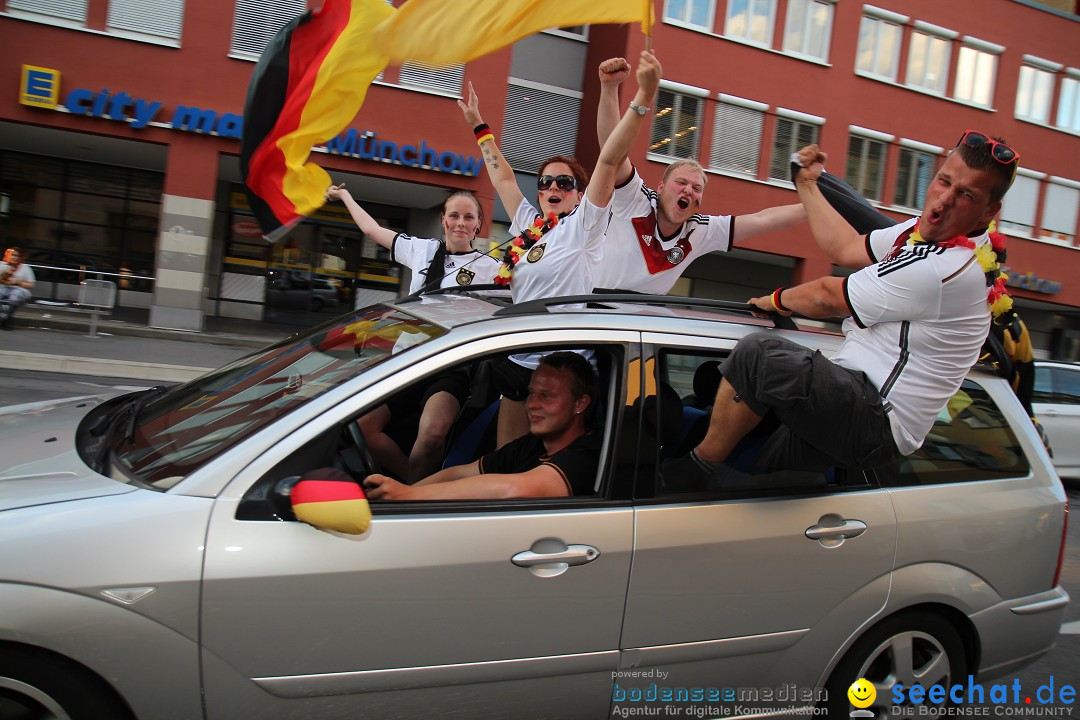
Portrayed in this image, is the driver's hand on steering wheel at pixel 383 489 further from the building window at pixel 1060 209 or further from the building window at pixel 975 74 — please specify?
the building window at pixel 1060 209

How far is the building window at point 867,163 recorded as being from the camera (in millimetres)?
22156

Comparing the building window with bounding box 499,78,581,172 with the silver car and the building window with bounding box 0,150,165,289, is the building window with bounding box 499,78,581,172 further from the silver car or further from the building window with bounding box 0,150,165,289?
the silver car

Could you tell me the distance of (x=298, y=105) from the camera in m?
3.56

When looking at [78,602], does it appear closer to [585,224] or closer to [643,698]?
[643,698]

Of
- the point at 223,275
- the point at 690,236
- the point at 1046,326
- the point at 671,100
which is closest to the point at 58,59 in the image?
the point at 223,275

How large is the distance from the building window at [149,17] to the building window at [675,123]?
10991 millimetres

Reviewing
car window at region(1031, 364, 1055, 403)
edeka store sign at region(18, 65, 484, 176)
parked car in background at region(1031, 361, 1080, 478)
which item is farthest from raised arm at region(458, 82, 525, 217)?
edeka store sign at region(18, 65, 484, 176)

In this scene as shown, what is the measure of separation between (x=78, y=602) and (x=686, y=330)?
1907mm

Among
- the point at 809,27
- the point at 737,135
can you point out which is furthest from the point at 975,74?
the point at 737,135

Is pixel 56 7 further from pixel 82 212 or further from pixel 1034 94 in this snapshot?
pixel 1034 94

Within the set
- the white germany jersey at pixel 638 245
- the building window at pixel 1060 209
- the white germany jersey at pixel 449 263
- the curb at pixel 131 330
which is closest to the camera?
the white germany jersey at pixel 638 245

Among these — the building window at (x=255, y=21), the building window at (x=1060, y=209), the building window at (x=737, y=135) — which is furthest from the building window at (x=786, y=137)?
the building window at (x=255, y=21)

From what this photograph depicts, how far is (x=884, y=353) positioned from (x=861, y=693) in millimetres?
1193

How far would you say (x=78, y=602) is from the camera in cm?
192
